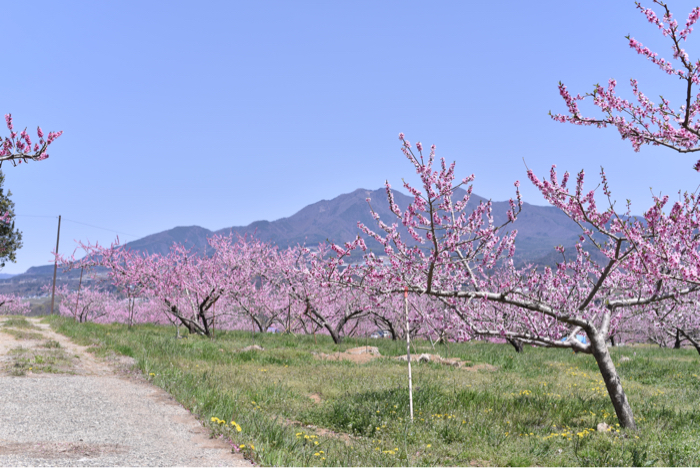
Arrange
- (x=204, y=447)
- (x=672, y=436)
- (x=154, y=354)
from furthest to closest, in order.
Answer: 1. (x=154, y=354)
2. (x=672, y=436)
3. (x=204, y=447)

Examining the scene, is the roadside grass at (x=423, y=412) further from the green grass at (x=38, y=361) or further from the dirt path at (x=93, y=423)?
the green grass at (x=38, y=361)

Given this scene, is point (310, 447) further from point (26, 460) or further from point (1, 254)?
point (1, 254)

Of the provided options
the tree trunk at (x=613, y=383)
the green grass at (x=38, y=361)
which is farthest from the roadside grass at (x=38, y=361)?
the tree trunk at (x=613, y=383)

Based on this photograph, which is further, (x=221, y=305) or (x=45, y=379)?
(x=221, y=305)

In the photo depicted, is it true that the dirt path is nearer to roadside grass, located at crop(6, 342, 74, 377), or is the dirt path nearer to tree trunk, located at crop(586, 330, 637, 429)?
roadside grass, located at crop(6, 342, 74, 377)

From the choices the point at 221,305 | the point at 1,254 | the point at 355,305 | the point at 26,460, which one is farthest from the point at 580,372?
the point at 221,305

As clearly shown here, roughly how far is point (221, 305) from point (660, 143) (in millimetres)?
41907

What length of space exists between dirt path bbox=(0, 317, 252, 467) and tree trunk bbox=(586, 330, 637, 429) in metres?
6.50

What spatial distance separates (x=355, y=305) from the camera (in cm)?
2642

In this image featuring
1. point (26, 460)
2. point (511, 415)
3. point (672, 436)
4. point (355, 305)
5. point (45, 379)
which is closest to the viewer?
point (26, 460)

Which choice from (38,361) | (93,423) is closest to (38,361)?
(38,361)

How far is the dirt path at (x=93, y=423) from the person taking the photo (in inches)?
231

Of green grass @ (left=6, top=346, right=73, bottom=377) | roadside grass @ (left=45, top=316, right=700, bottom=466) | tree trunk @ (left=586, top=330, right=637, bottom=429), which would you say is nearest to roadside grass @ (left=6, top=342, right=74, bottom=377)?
green grass @ (left=6, top=346, right=73, bottom=377)

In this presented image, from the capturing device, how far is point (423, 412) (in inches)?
366
